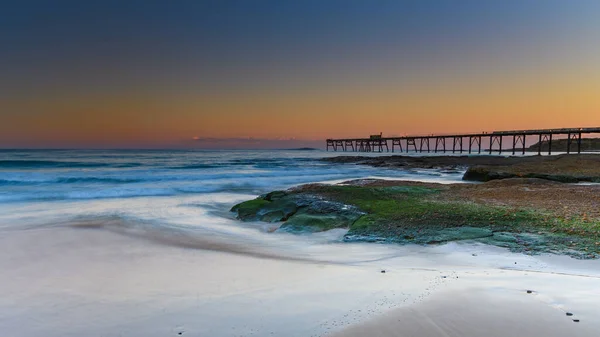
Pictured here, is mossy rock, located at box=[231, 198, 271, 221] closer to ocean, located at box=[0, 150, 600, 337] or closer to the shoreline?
the shoreline

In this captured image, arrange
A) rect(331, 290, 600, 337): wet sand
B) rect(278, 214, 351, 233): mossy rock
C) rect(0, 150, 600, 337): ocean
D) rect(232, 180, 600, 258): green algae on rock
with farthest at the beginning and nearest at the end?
rect(278, 214, 351, 233): mossy rock < rect(232, 180, 600, 258): green algae on rock < rect(0, 150, 600, 337): ocean < rect(331, 290, 600, 337): wet sand

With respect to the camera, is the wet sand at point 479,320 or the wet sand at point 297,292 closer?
the wet sand at point 479,320

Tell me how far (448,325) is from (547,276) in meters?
2.03

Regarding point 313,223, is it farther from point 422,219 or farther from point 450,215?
point 450,215

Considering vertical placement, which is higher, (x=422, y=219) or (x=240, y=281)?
(x=422, y=219)

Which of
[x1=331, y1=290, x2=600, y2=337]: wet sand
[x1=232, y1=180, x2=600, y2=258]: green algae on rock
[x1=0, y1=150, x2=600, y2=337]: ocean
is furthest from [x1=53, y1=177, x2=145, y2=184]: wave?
[x1=331, y1=290, x2=600, y2=337]: wet sand

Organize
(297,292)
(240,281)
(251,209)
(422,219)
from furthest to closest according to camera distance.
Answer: (251,209) → (422,219) → (240,281) → (297,292)

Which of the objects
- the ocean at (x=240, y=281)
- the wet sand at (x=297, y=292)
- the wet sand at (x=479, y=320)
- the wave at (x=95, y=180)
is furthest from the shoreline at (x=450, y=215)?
the wave at (x=95, y=180)

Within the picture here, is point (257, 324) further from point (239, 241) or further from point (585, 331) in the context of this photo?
point (239, 241)

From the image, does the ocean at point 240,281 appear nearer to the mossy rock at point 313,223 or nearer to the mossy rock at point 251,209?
the mossy rock at point 313,223

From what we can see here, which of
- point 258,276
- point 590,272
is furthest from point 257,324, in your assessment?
point 590,272

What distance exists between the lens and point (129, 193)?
1742 cm

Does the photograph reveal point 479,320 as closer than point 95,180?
Yes

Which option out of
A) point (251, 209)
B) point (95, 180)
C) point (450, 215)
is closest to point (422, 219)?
point (450, 215)
